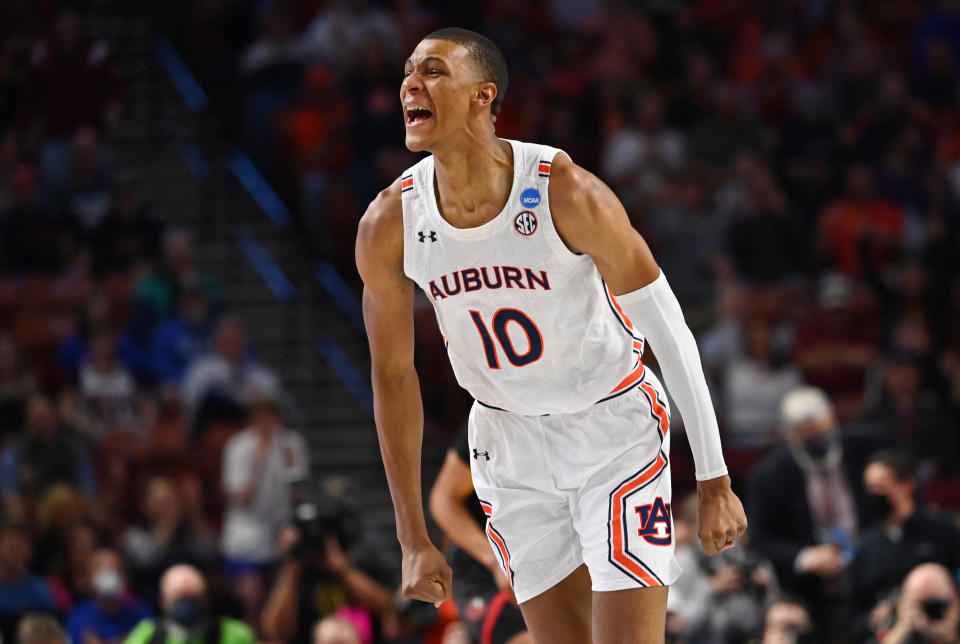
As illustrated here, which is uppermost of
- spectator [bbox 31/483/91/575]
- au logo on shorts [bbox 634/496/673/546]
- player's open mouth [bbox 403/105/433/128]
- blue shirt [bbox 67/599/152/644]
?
player's open mouth [bbox 403/105/433/128]

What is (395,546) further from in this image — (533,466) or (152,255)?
(533,466)

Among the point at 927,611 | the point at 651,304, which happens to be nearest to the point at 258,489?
the point at 927,611

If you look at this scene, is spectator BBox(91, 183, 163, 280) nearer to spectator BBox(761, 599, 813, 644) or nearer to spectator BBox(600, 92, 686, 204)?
spectator BBox(600, 92, 686, 204)

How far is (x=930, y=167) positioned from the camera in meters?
12.4

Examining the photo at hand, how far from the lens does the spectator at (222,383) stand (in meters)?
10.6

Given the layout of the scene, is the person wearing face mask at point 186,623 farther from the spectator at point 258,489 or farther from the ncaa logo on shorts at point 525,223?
the ncaa logo on shorts at point 525,223

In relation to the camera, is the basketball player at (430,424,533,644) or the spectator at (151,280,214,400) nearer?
the basketball player at (430,424,533,644)

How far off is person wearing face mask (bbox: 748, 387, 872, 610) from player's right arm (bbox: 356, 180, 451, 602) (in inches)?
166

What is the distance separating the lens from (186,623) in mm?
7625

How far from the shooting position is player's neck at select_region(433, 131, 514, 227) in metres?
4.13

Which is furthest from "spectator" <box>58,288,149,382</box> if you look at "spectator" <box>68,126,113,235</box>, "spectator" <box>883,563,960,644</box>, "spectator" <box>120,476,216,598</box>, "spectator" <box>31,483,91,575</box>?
"spectator" <box>883,563,960,644</box>

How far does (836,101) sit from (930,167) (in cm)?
119

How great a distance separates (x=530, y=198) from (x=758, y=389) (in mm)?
6705

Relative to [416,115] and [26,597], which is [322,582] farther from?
[416,115]
